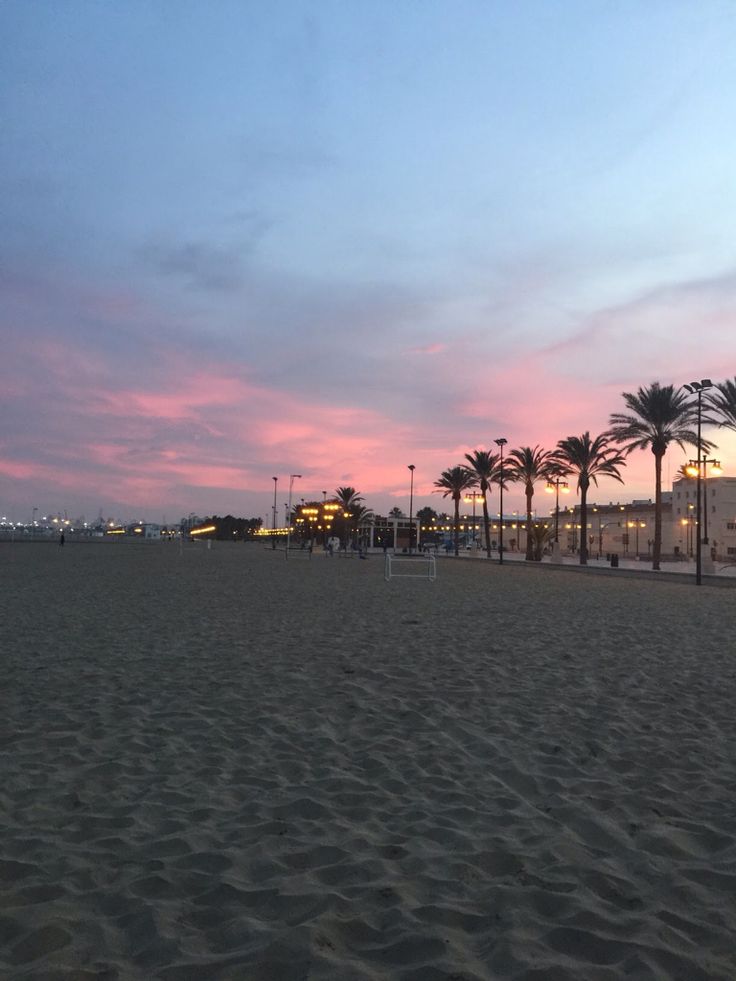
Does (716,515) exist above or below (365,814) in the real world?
above

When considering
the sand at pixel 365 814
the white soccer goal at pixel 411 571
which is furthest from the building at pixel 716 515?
the sand at pixel 365 814

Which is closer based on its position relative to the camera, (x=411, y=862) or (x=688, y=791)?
(x=411, y=862)

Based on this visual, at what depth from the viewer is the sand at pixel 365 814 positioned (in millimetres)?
3395

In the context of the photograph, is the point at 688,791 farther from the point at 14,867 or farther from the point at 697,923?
the point at 14,867

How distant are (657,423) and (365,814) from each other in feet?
140

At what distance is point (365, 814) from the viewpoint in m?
5.00

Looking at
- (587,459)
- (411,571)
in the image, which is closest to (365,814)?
(411,571)

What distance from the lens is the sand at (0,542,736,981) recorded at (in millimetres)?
3395

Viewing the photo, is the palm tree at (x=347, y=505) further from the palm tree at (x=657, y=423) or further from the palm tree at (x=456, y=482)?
the palm tree at (x=657, y=423)

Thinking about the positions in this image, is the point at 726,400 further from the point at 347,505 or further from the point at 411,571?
the point at 347,505

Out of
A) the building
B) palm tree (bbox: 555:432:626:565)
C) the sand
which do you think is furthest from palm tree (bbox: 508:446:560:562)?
the sand

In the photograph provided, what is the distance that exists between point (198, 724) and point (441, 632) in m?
7.42

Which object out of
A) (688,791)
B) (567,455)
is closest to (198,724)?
(688,791)

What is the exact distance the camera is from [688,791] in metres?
5.49
